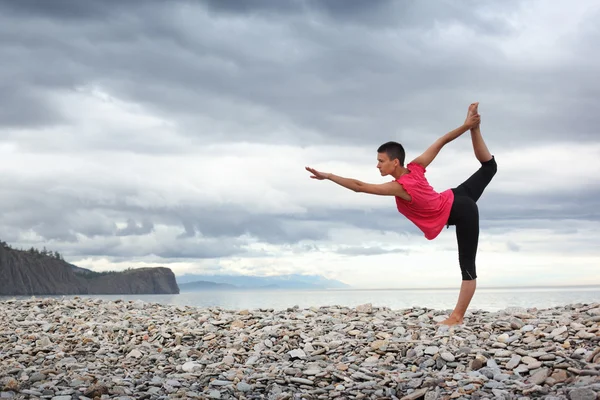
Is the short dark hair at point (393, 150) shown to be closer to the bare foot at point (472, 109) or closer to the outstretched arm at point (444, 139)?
the outstretched arm at point (444, 139)

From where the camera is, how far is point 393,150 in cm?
934

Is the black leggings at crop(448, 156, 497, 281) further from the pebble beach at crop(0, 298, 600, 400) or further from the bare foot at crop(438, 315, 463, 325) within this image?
the pebble beach at crop(0, 298, 600, 400)

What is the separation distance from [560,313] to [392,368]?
3.98 metres

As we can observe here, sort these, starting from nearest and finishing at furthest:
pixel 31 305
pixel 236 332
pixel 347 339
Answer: pixel 347 339 → pixel 236 332 → pixel 31 305

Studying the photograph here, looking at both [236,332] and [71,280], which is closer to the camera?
[236,332]

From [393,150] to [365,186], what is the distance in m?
0.80

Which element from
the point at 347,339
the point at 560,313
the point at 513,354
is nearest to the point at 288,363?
the point at 347,339

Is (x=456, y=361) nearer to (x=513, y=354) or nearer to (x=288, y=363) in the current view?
(x=513, y=354)

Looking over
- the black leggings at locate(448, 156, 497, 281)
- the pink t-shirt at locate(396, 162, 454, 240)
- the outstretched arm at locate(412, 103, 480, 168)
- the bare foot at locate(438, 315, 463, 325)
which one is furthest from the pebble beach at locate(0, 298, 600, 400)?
the outstretched arm at locate(412, 103, 480, 168)

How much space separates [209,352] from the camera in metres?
9.62

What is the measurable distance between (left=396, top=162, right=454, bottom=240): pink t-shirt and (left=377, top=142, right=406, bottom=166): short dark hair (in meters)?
0.27

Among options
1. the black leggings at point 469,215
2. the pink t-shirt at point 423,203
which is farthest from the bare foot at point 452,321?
the pink t-shirt at point 423,203

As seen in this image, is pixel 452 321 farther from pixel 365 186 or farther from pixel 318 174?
pixel 318 174

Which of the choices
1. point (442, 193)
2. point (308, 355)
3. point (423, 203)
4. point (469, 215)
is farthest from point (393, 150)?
point (308, 355)
